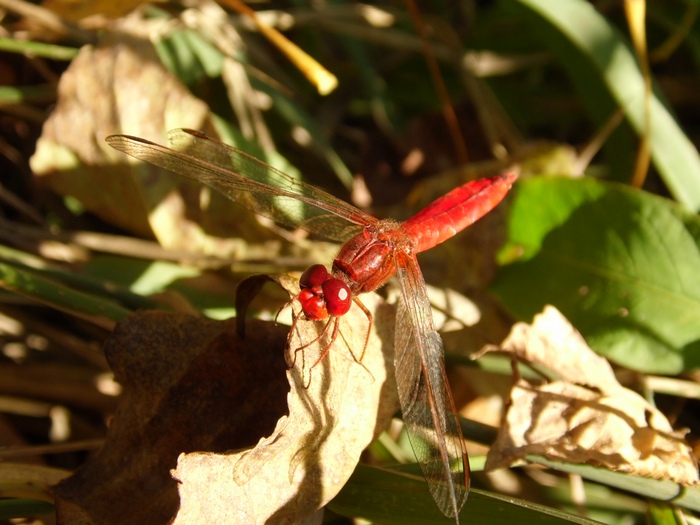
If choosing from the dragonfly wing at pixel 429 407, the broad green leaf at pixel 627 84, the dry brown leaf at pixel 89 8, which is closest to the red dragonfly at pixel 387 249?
the dragonfly wing at pixel 429 407

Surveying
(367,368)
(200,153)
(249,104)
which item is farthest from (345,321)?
(249,104)

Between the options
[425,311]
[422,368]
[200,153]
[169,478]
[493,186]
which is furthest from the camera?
[493,186]

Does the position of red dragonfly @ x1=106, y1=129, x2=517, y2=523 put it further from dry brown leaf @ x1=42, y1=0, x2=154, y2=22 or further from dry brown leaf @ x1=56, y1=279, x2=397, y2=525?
dry brown leaf @ x1=42, y1=0, x2=154, y2=22

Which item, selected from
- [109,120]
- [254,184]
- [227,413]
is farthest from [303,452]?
[109,120]

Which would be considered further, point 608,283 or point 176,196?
point 176,196

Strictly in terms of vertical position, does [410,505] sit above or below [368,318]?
below

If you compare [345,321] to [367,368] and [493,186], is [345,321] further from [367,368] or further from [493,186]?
[493,186]

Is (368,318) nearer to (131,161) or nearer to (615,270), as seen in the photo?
(615,270)
